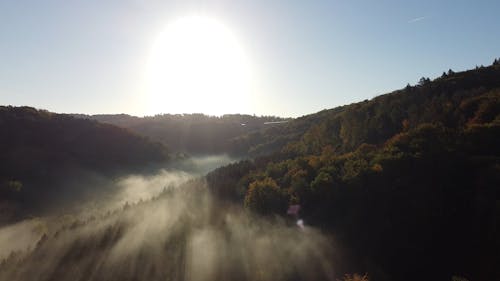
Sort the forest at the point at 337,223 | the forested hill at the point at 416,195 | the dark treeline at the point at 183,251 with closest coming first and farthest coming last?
the forested hill at the point at 416,195, the forest at the point at 337,223, the dark treeline at the point at 183,251

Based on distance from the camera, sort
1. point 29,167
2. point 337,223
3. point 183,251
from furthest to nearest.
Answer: point 29,167 < point 183,251 < point 337,223

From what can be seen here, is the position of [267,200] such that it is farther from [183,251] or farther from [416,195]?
[416,195]

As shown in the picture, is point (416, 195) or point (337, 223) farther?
point (337, 223)

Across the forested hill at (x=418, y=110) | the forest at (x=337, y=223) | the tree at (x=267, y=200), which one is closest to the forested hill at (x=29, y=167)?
the forest at (x=337, y=223)

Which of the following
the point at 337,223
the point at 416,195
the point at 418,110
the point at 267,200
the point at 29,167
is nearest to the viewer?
the point at 416,195

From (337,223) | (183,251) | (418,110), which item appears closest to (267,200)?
(337,223)

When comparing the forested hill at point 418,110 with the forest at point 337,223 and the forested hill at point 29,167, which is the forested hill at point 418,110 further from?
the forested hill at point 29,167

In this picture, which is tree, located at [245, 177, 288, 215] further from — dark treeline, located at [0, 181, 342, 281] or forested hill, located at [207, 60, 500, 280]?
dark treeline, located at [0, 181, 342, 281]

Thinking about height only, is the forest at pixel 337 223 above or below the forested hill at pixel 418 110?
below

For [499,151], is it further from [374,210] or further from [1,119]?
[1,119]
